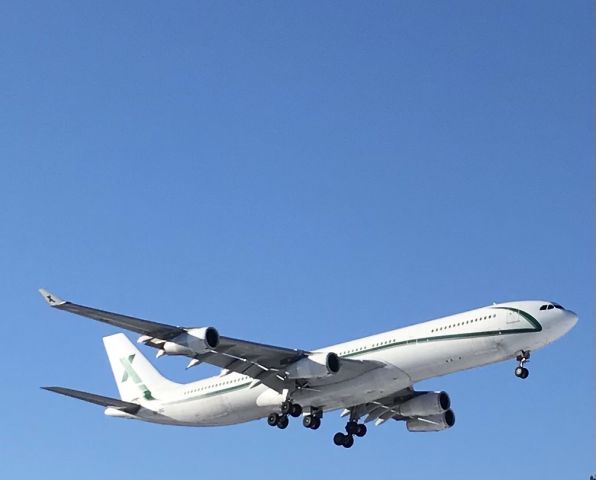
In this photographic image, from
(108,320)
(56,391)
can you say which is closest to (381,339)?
(108,320)

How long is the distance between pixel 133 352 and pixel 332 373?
66.7 ft

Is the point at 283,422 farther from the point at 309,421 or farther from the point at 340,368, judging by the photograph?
the point at 340,368

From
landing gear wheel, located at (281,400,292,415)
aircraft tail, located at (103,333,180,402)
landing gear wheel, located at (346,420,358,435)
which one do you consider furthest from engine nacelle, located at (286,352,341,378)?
aircraft tail, located at (103,333,180,402)

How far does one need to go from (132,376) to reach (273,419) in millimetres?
13947

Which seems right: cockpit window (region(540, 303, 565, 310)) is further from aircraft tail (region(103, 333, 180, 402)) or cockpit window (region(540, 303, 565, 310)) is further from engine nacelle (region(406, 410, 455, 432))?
aircraft tail (region(103, 333, 180, 402))

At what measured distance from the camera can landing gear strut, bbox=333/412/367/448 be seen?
58.8 metres

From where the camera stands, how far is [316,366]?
5184 centimetres

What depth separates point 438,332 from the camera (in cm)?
5009

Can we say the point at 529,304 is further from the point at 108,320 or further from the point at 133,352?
the point at 133,352

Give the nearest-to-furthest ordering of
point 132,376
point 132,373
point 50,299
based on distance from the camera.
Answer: point 50,299 → point 132,376 → point 132,373

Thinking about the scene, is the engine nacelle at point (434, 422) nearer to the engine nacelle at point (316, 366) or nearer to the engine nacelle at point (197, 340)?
the engine nacelle at point (316, 366)

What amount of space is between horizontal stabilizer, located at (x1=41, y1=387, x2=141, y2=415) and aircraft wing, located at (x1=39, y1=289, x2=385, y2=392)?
→ 727cm

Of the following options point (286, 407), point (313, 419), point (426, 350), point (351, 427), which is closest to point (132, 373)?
point (351, 427)

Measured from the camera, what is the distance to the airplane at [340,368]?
49.2 meters
